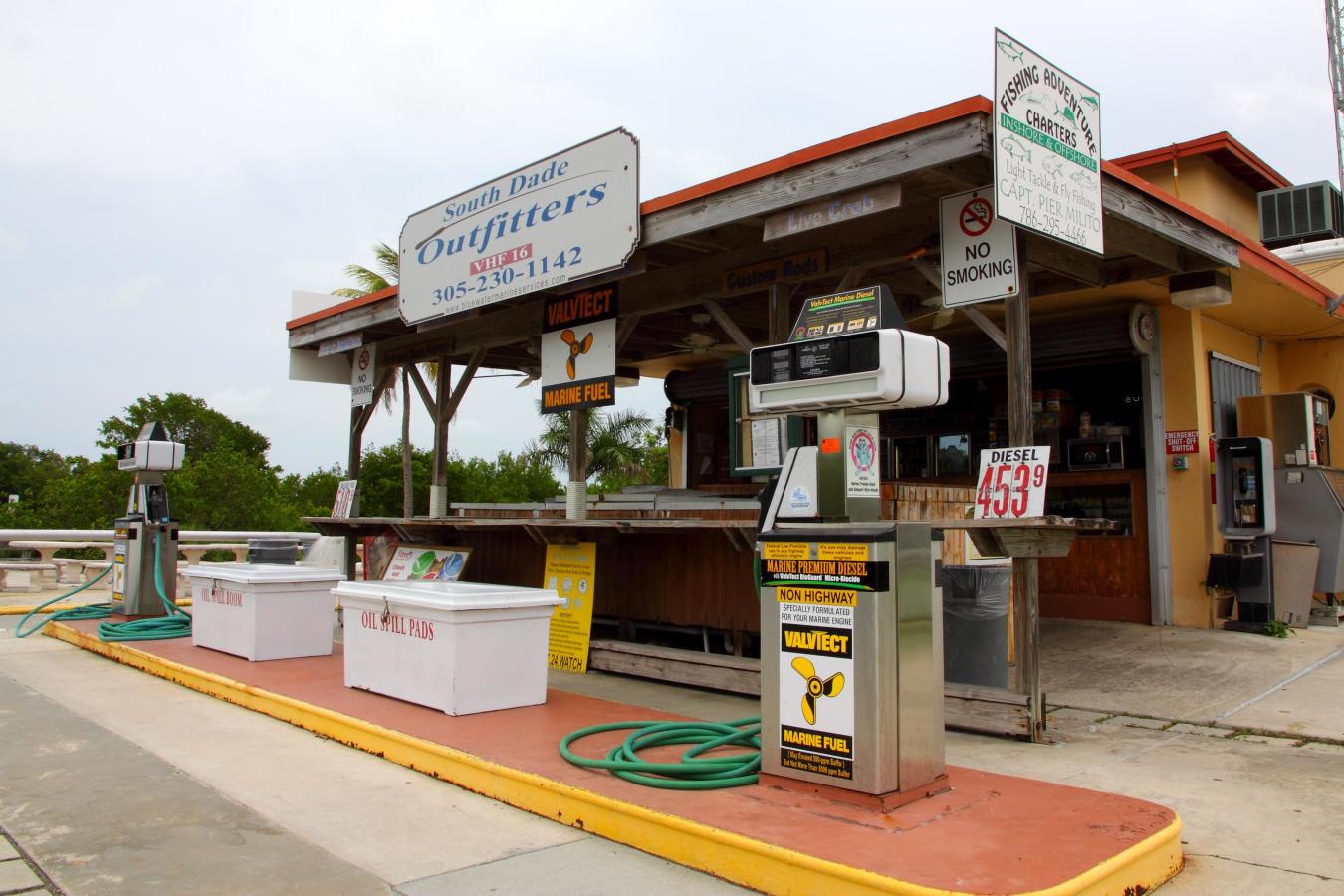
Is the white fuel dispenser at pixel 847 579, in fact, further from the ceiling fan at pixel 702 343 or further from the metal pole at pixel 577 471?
the ceiling fan at pixel 702 343

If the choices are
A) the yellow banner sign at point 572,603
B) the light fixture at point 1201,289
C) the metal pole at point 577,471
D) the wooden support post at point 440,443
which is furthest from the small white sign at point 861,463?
the wooden support post at point 440,443

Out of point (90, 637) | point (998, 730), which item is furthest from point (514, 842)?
point (90, 637)

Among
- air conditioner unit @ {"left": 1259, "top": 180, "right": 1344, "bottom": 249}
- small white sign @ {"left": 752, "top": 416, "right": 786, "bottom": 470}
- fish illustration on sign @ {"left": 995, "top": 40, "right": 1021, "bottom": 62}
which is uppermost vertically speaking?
air conditioner unit @ {"left": 1259, "top": 180, "right": 1344, "bottom": 249}

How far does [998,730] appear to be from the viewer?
5965mm

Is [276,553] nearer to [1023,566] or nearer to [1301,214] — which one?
[1023,566]

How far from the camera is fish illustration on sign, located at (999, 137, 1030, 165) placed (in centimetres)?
559

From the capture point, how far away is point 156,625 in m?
10.4

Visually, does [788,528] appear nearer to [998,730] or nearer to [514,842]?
[514,842]

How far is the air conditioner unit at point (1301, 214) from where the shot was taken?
455 inches

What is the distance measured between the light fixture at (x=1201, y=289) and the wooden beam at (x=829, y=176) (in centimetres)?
379

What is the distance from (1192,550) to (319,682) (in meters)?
8.35

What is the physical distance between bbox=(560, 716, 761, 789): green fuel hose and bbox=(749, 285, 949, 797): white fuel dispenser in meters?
0.22

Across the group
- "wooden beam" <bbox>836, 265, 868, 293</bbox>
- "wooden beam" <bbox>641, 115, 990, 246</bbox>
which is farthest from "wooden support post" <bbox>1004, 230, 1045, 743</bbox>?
"wooden beam" <bbox>836, 265, 868, 293</bbox>

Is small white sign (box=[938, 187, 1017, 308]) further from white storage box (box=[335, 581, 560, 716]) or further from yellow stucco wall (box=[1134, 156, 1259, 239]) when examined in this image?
yellow stucco wall (box=[1134, 156, 1259, 239])
